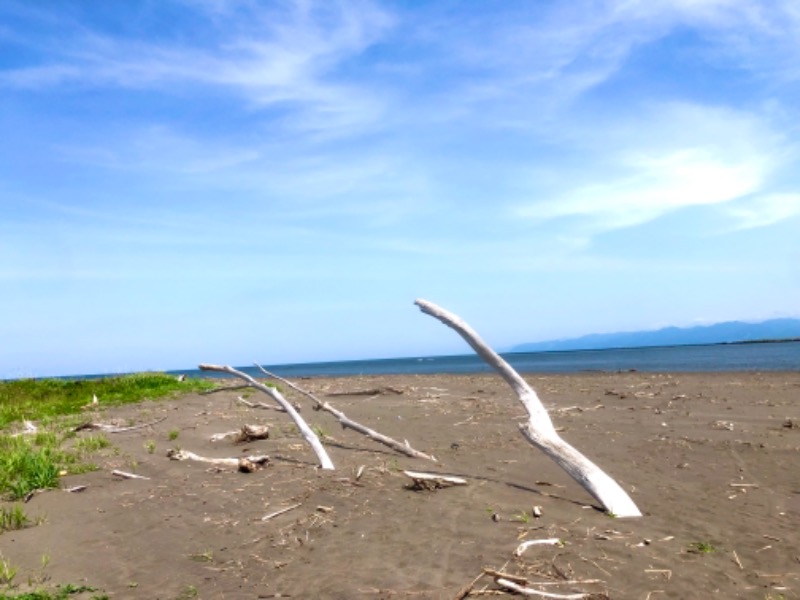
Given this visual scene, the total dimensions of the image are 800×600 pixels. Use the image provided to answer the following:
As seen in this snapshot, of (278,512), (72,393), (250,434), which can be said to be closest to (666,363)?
(72,393)

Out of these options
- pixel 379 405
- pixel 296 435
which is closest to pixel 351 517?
pixel 296 435

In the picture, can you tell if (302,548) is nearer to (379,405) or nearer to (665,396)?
(379,405)

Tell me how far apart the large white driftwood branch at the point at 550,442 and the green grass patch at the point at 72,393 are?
1200cm

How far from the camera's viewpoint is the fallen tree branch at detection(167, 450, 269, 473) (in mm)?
8773

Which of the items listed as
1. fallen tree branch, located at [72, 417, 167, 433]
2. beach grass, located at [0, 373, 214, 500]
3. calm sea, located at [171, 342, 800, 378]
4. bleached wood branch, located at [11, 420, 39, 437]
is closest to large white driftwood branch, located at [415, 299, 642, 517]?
beach grass, located at [0, 373, 214, 500]

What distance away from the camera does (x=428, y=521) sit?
6285mm

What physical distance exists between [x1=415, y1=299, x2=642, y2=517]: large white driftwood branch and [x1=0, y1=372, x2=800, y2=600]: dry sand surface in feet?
0.86

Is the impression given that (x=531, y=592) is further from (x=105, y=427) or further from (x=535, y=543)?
(x=105, y=427)

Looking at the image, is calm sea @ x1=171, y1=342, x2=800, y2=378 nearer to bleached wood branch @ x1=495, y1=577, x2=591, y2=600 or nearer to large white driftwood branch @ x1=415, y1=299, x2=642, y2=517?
large white driftwood branch @ x1=415, y1=299, x2=642, y2=517

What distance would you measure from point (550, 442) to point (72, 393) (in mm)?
18744

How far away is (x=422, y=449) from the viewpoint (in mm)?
10922

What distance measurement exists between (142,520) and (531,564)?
4.36 m

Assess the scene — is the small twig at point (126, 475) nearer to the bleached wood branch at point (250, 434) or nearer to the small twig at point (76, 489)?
the small twig at point (76, 489)

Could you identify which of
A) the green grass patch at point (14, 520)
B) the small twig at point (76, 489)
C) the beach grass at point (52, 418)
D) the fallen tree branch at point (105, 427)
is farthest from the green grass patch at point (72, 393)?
the green grass patch at point (14, 520)
